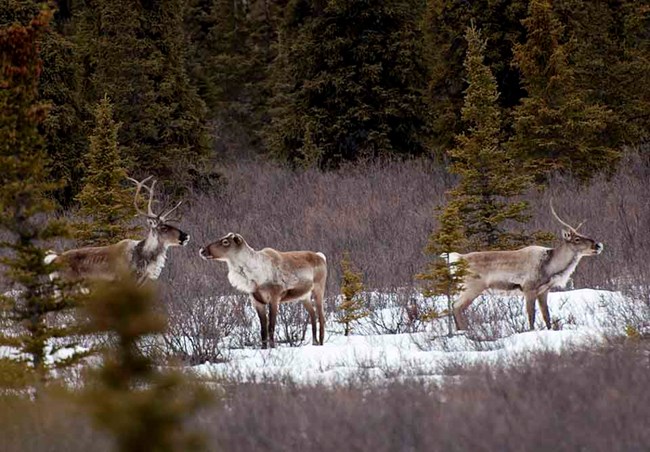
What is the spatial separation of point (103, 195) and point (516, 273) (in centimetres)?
668

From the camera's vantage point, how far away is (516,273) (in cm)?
1137

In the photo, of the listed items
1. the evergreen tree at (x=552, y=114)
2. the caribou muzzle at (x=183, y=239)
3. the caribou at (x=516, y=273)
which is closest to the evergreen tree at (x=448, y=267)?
the caribou at (x=516, y=273)

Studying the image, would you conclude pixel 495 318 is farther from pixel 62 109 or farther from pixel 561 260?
pixel 62 109

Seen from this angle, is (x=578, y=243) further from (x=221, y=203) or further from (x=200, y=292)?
(x=221, y=203)

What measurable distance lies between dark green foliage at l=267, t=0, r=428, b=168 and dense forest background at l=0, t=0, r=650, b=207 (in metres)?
0.04

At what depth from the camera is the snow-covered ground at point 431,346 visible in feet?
26.4

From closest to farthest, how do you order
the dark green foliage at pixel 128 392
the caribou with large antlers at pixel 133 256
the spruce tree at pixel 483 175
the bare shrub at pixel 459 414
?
the dark green foliage at pixel 128 392 < the bare shrub at pixel 459 414 < the caribou with large antlers at pixel 133 256 < the spruce tree at pixel 483 175

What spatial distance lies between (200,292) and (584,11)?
15.7 metres

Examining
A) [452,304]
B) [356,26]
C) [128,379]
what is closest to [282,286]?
[452,304]

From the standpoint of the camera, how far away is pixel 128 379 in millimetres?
3629

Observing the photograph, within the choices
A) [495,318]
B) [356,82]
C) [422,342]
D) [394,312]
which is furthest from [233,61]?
[422,342]

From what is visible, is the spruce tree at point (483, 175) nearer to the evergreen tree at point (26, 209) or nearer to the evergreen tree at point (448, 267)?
the evergreen tree at point (448, 267)

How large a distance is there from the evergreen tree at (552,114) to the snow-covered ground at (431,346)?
7.47 meters

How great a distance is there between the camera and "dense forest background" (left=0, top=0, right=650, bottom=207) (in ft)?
68.2
